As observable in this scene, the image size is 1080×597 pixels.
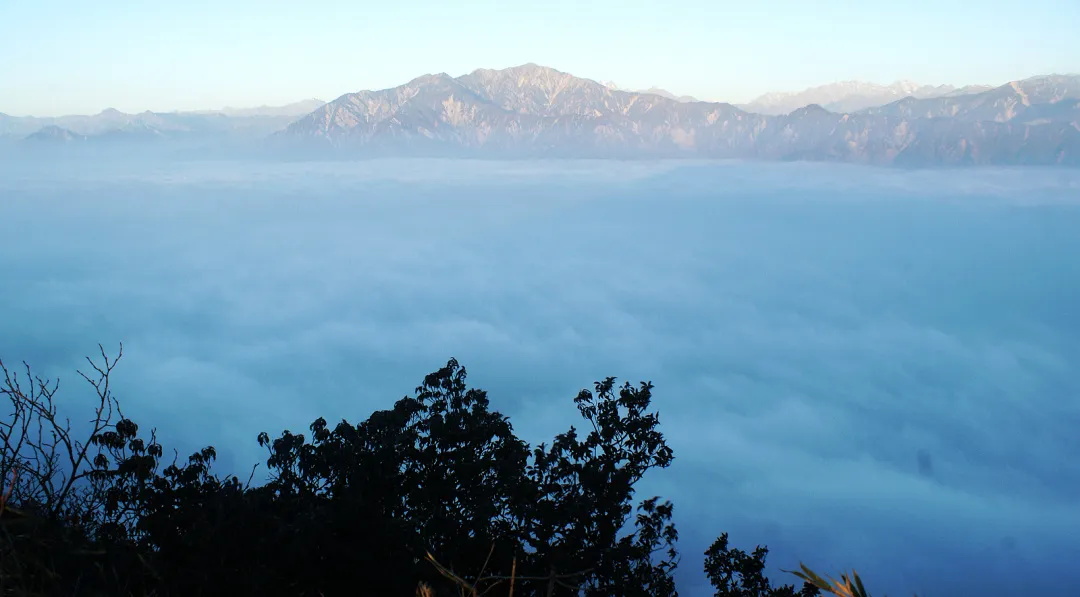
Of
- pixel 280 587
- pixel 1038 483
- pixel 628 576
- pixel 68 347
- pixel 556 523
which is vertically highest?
pixel 280 587

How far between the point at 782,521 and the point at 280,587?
10443 cm

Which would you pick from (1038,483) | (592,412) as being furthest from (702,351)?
(592,412)

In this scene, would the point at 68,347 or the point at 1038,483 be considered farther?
the point at 68,347

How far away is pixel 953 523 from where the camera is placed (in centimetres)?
10725

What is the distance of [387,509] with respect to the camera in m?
13.4

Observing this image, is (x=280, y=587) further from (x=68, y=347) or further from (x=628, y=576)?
(x=68, y=347)

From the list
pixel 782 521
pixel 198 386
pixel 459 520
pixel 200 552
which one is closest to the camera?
pixel 200 552

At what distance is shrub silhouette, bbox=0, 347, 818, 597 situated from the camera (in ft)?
33.5

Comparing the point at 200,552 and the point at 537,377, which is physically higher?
the point at 200,552

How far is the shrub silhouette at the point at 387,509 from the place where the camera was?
33.5 ft

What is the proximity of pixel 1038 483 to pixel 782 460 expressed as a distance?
3945 cm

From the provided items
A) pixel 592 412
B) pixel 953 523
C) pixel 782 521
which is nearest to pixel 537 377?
pixel 782 521

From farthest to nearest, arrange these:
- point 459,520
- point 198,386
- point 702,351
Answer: point 702,351 < point 198,386 < point 459,520

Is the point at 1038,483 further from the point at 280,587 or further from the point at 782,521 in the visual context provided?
the point at 280,587
